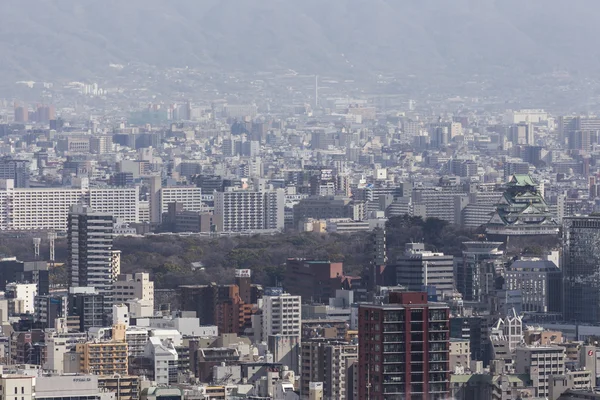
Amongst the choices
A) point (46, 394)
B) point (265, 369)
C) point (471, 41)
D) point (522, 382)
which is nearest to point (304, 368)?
point (265, 369)

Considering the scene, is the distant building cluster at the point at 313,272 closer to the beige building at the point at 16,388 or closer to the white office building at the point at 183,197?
the beige building at the point at 16,388

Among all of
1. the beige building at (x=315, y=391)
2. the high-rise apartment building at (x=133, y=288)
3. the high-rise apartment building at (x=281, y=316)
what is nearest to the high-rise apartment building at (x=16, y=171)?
the high-rise apartment building at (x=133, y=288)

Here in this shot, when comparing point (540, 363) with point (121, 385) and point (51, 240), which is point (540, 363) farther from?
point (51, 240)

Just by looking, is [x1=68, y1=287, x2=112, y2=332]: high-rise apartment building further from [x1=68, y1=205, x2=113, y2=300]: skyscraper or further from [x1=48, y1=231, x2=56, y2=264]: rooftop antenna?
[x1=48, y1=231, x2=56, y2=264]: rooftop antenna

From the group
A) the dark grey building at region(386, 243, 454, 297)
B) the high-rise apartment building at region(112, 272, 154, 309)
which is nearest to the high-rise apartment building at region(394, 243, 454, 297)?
the dark grey building at region(386, 243, 454, 297)

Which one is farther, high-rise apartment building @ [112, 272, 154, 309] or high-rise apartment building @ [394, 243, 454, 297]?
high-rise apartment building @ [394, 243, 454, 297]

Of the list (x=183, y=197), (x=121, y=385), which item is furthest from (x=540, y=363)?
(x=183, y=197)

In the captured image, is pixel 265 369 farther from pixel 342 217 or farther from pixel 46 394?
pixel 342 217
